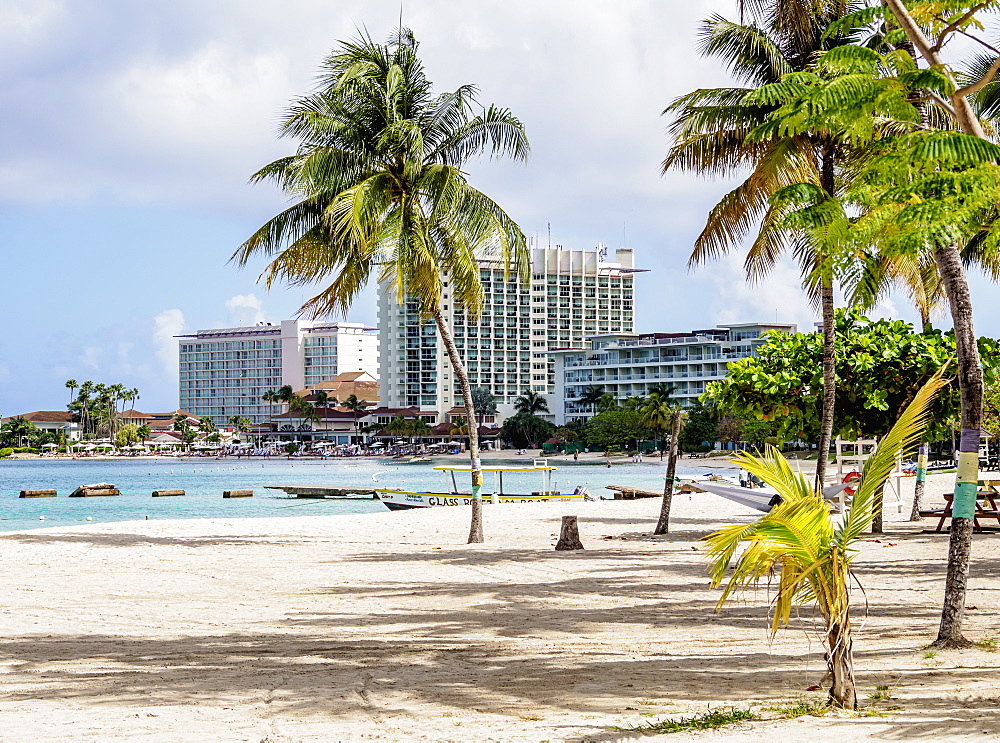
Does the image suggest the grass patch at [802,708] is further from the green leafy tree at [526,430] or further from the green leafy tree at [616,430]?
the green leafy tree at [526,430]

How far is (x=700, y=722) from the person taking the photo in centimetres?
539

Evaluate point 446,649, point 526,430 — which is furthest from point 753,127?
point 526,430

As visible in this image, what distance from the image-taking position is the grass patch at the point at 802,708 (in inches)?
217

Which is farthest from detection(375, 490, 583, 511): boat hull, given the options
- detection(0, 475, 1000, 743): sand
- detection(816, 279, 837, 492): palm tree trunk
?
detection(816, 279, 837, 492): palm tree trunk

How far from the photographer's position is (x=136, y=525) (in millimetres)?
22094

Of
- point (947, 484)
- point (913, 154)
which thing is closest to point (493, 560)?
point (913, 154)

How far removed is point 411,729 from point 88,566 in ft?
33.5

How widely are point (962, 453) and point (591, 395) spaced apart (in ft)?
391

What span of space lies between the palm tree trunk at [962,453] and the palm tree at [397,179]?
9369 mm

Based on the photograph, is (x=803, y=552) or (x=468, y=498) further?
(x=468, y=498)

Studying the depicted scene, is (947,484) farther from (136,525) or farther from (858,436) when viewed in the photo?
(136,525)

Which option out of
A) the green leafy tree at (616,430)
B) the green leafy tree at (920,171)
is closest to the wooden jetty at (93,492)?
the green leafy tree at (920,171)

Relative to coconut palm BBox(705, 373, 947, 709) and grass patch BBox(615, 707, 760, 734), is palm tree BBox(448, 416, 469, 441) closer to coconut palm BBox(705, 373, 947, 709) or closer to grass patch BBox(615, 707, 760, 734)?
coconut palm BBox(705, 373, 947, 709)

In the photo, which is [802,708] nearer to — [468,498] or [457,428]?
[468,498]
